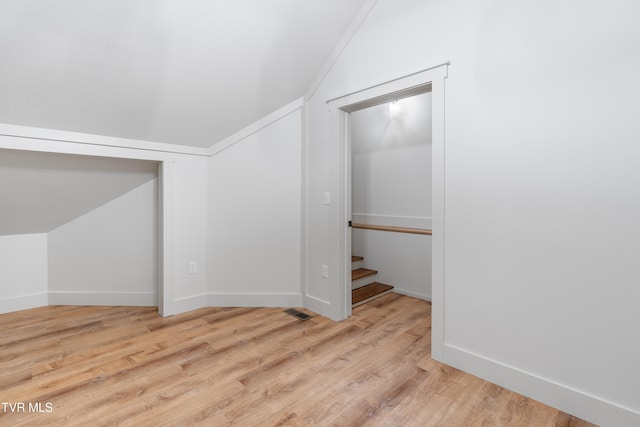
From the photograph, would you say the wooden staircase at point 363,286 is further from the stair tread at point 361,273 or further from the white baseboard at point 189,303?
the white baseboard at point 189,303

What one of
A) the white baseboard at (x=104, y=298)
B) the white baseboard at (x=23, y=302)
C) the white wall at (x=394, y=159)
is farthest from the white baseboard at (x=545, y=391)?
the white baseboard at (x=23, y=302)

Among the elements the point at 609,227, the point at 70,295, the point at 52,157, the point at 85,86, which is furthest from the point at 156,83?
the point at 609,227

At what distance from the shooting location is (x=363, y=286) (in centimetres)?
366

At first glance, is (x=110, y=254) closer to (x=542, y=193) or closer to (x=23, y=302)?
(x=23, y=302)

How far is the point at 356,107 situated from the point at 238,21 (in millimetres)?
1059

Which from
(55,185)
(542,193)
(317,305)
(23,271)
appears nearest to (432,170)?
(542,193)

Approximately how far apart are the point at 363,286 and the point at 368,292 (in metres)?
0.24

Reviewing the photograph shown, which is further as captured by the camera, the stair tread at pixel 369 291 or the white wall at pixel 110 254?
the stair tread at pixel 369 291

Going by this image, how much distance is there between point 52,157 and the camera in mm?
2420

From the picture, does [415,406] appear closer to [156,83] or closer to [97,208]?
[156,83]

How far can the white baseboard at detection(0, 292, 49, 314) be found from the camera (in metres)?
2.79

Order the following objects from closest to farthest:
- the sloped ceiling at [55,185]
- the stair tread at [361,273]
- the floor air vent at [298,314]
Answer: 1. the sloped ceiling at [55,185]
2. the floor air vent at [298,314]
3. the stair tread at [361,273]

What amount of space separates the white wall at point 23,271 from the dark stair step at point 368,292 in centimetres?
300

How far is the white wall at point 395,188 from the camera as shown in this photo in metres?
3.43
